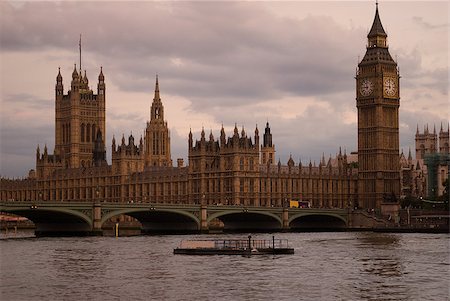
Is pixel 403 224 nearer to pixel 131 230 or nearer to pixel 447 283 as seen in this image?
pixel 131 230

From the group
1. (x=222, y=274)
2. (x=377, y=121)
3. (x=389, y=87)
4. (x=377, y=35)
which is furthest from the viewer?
(x=377, y=35)

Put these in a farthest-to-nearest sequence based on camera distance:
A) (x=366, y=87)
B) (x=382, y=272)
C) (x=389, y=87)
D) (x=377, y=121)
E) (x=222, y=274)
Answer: (x=389, y=87) → (x=366, y=87) → (x=377, y=121) → (x=382, y=272) → (x=222, y=274)

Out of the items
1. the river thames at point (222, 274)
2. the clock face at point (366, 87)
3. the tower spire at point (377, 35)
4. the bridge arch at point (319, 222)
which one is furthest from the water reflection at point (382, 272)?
the tower spire at point (377, 35)

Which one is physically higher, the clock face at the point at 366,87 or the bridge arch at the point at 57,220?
the clock face at the point at 366,87

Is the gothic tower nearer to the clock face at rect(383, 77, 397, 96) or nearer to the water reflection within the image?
the clock face at rect(383, 77, 397, 96)

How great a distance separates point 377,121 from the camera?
166125 mm

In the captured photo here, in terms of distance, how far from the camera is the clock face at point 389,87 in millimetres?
166750

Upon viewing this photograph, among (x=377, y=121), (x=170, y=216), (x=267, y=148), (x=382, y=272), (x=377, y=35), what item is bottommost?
(x=382, y=272)

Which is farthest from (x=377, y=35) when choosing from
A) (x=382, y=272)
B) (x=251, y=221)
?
(x=382, y=272)

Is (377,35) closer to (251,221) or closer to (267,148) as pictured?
(267,148)

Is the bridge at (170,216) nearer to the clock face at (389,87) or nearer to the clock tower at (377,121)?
the clock tower at (377,121)

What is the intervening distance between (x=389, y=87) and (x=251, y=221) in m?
36.8

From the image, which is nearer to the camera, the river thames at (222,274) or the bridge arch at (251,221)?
the river thames at (222,274)

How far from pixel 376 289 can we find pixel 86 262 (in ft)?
81.8
